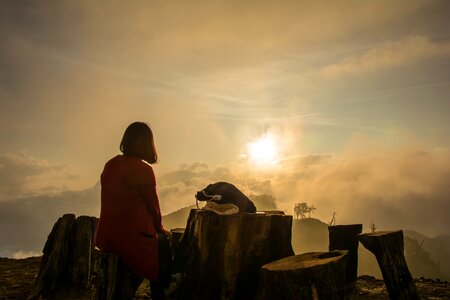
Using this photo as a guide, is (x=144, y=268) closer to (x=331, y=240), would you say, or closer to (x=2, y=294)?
(x=331, y=240)

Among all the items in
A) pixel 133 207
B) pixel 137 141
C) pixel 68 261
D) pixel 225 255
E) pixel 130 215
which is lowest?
pixel 68 261

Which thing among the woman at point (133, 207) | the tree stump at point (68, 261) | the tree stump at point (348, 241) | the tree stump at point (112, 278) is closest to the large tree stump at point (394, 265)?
the tree stump at point (348, 241)

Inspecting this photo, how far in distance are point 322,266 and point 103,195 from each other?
2.98 m

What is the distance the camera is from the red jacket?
4.55 metres

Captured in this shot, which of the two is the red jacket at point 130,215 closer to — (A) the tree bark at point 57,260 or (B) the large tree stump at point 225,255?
(B) the large tree stump at point 225,255

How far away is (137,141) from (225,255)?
2.54 metres

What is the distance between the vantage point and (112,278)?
178 inches

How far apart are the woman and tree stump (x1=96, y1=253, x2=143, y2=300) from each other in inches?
3.5

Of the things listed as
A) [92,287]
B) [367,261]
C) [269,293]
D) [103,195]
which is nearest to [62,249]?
[92,287]

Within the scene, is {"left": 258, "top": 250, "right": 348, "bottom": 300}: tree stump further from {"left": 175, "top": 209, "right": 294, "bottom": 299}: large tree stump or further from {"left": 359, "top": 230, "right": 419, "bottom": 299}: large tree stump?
{"left": 359, "top": 230, "right": 419, "bottom": 299}: large tree stump

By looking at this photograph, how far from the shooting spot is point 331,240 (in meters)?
8.11

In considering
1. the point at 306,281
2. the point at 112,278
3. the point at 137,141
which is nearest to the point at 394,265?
the point at 306,281

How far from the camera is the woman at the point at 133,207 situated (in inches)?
179

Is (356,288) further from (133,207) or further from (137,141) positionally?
(137,141)
